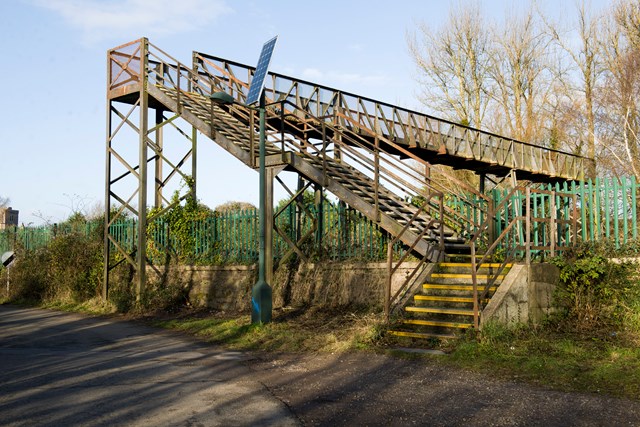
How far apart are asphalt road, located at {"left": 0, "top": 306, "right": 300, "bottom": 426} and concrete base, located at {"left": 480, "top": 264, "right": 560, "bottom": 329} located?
3843 millimetres

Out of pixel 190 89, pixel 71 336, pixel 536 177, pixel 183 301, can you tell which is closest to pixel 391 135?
pixel 190 89

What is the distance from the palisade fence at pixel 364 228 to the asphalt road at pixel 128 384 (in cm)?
448

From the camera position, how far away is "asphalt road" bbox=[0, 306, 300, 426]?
5938mm

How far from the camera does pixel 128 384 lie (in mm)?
7457

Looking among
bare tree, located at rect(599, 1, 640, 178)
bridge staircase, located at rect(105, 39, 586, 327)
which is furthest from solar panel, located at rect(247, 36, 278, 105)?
bare tree, located at rect(599, 1, 640, 178)

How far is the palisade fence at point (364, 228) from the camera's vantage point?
11289 mm

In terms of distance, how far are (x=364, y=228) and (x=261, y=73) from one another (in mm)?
4162

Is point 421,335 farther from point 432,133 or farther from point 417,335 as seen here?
point 432,133

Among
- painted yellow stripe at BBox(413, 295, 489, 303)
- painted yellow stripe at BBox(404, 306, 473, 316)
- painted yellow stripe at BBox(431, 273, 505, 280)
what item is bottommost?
painted yellow stripe at BBox(404, 306, 473, 316)

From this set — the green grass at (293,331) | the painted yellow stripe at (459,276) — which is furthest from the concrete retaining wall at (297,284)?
the painted yellow stripe at (459,276)

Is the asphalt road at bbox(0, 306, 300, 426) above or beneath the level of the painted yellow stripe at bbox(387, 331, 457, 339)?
beneath

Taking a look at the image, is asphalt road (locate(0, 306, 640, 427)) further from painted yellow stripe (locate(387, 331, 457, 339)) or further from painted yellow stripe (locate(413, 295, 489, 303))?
painted yellow stripe (locate(413, 295, 489, 303))

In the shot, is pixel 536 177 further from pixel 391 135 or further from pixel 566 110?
pixel 391 135

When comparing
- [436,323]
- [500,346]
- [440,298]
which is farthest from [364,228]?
[500,346]
